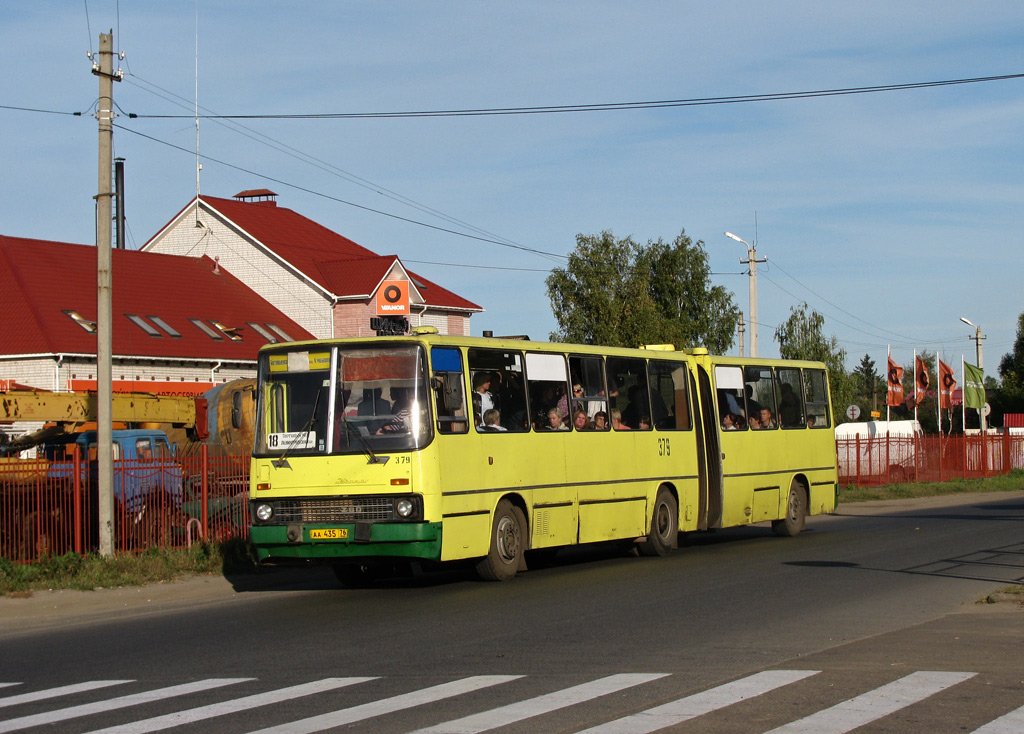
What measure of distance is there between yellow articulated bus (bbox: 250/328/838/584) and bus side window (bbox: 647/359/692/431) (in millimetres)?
31

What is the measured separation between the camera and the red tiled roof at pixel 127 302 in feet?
138

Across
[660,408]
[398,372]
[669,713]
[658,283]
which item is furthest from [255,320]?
[669,713]

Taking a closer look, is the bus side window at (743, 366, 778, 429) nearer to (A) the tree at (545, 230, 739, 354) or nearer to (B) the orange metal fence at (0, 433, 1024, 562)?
(B) the orange metal fence at (0, 433, 1024, 562)

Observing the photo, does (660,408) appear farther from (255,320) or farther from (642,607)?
(255,320)

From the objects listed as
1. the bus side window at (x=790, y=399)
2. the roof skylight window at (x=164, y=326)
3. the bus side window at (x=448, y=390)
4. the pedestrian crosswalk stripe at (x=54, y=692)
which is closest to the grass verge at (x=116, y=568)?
the bus side window at (x=448, y=390)

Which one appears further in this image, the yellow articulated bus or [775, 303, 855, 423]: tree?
[775, 303, 855, 423]: tree

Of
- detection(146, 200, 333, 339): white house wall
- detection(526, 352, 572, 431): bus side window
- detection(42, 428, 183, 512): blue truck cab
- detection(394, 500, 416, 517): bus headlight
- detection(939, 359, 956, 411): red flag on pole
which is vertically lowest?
detection(394, 500, 416, 517): bus headlight

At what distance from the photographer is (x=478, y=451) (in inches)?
583

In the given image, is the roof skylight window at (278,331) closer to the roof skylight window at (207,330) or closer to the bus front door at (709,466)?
the roof skylight window at (207,330)

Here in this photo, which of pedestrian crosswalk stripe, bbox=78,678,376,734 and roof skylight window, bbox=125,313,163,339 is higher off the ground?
roof skylight window, bbox=125,313,163,339

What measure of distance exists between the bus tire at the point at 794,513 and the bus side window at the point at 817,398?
123 cm

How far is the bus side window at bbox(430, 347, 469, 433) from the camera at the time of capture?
14.2m

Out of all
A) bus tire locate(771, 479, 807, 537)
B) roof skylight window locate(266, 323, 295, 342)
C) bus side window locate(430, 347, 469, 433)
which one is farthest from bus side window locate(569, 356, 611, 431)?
roof skylight window locate(266, 323, 295, 342)

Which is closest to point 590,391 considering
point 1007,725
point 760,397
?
point 760,397
